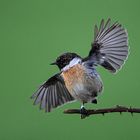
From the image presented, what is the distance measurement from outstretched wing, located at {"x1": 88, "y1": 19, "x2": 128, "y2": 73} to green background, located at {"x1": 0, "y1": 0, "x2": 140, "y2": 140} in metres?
1.89

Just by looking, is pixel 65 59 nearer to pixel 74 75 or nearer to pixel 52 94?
pixel 74 75

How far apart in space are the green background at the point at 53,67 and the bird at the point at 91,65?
1844 mm

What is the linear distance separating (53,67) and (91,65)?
11.8ft

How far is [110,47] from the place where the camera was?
4703 millimetres

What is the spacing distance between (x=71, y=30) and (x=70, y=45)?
71 cm

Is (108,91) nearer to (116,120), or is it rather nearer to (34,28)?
(116,120)

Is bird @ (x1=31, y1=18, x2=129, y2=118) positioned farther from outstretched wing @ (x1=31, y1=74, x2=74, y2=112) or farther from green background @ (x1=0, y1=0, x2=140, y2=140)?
green background @ (x1=0, y1=0, x2=140, y2=140)

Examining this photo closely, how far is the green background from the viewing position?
6.81 metres

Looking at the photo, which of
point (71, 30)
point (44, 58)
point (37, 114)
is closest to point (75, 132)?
point (37, 114)

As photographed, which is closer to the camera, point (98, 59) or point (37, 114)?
point (98, 59)

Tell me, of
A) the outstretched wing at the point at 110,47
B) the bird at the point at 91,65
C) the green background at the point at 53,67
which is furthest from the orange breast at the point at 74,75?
the green background at the point at 53,67

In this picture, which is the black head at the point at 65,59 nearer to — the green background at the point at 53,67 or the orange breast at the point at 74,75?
the orange breast at the point at 74,75

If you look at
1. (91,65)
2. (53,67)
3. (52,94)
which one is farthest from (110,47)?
(53,67)

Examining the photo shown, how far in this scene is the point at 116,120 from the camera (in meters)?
6.75
